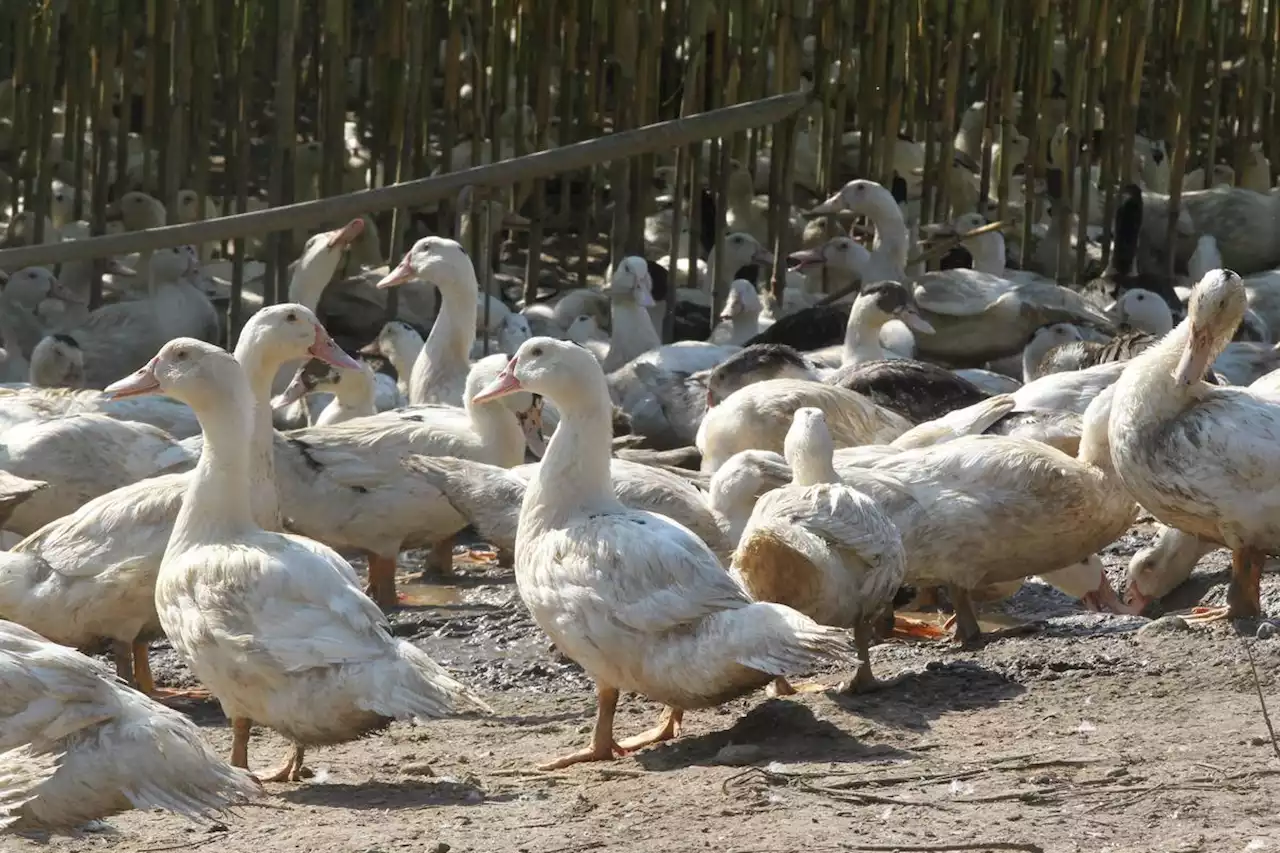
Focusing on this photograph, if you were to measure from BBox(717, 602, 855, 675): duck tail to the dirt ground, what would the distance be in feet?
0.91

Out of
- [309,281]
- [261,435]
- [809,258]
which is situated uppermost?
[261,435]

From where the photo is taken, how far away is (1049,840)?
15.4 feet

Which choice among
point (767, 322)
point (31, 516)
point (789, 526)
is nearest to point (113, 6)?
point (767, 322)

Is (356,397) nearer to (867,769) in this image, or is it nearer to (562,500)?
(562,500)

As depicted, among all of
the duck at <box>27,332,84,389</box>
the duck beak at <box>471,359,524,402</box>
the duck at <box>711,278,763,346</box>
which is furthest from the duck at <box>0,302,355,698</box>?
the duck at <box>711,278,763,346</box>

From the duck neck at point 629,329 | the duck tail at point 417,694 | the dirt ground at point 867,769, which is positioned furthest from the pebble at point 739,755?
the duck neck at point 629,329

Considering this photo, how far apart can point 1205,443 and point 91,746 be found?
409 cm

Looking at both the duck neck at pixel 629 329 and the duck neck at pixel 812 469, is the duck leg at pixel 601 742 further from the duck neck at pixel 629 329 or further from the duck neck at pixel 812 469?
the duck neck at pixel 629 329

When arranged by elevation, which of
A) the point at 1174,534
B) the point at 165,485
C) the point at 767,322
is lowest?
the point at 767,322

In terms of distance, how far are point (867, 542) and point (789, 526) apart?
0.26 m

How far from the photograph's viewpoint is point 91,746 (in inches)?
193

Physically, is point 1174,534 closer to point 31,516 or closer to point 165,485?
point 165,485

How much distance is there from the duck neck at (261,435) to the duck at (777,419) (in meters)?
2.35

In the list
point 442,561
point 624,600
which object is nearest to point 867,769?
point 624,600
